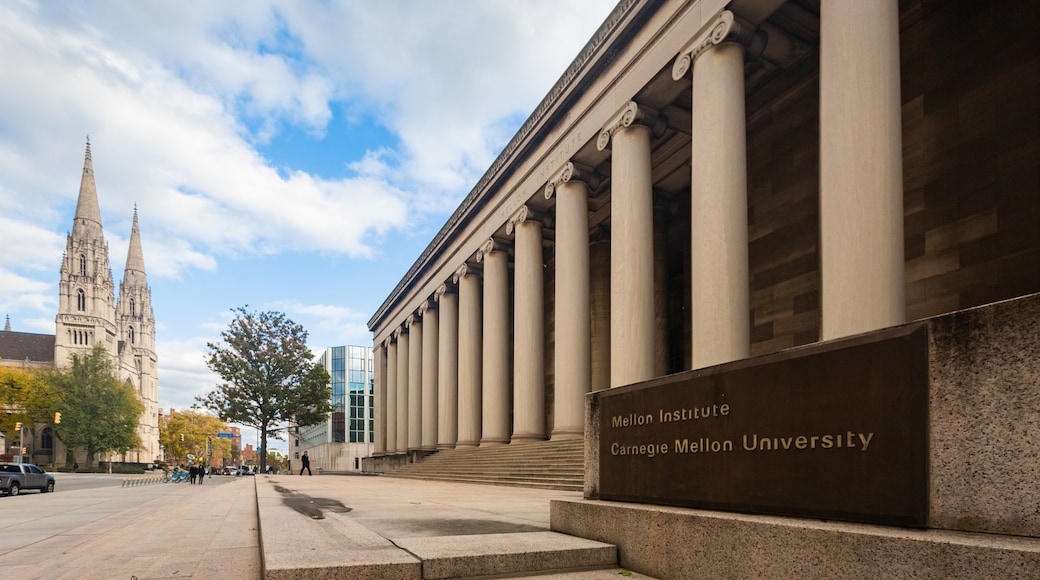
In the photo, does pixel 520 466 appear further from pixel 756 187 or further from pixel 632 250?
pixel 756 187

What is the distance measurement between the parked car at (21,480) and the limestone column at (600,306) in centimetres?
2894

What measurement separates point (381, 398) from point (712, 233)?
48.9 m

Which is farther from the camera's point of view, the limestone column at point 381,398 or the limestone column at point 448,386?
the limestone column at point 381,398

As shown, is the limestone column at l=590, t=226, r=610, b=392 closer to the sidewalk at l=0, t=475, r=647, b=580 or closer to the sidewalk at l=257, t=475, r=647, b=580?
the sidewalk at l=0, t=475, r=647, b=580

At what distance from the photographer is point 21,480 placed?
31.9m

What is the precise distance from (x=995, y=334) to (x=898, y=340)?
0.53m

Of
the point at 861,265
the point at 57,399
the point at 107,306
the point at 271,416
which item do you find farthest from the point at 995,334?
the point at 107,306

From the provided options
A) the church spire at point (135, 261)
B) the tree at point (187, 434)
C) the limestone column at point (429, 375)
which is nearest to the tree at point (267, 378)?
the limestone column at point (429, 375)

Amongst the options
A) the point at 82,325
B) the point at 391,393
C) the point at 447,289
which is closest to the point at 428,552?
the point at 447,289

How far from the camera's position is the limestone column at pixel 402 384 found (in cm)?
4981

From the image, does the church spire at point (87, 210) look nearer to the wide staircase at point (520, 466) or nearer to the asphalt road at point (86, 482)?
the asphalt road at point (86, 482)

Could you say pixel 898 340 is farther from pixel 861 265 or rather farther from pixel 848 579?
pixel 861 265

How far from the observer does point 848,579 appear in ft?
11.7

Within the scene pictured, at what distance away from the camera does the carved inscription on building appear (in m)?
3.65
